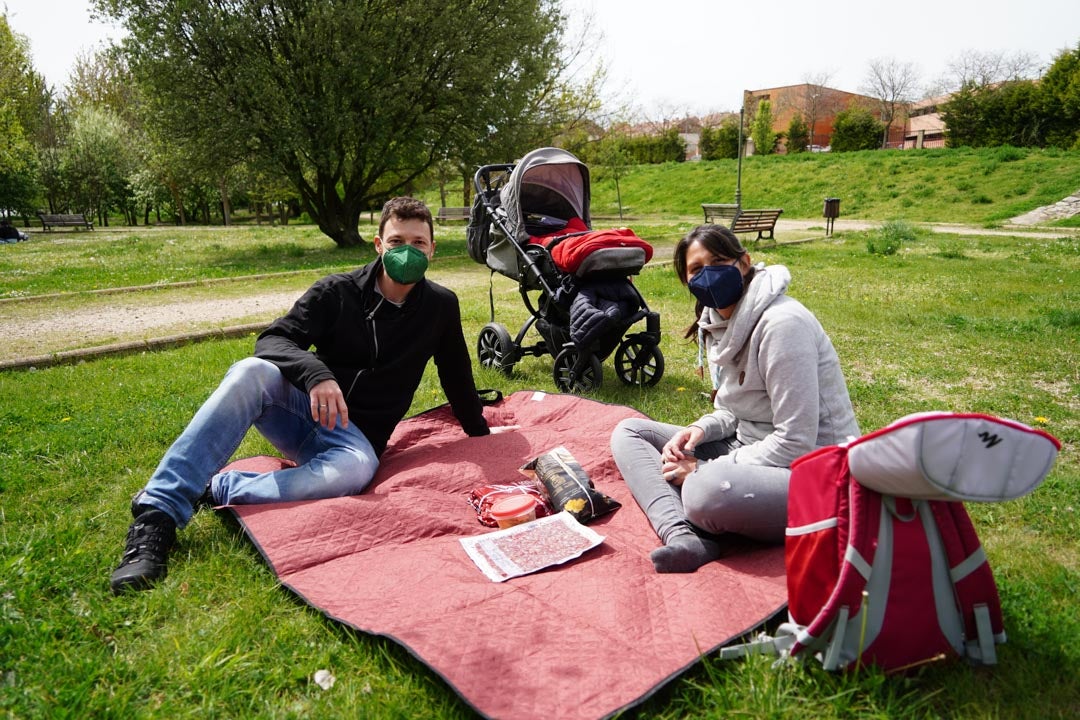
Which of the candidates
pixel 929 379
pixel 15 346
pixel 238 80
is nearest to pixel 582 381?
pixel 929 379

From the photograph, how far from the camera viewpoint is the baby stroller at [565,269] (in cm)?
495

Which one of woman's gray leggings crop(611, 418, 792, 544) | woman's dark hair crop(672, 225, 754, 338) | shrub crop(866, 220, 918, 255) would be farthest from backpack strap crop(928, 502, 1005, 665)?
shrub crop(866, 220, 918, 255)

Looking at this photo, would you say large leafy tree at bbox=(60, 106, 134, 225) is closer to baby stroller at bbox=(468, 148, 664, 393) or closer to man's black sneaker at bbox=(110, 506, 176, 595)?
baby stroller at bbox=(468, 148, 664, 393)

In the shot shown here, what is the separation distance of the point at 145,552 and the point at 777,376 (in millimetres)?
2538

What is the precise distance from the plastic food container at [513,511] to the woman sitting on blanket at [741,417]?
1.61 feet

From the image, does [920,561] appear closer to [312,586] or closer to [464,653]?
[464,653]

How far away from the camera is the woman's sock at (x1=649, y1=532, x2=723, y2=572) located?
271 cm

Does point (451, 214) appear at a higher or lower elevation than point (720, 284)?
higher

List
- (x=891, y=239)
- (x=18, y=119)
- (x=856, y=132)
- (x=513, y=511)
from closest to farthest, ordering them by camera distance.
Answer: (x=513, y=511)
(x=891, y=239)
(x=18, y=119)
(x=856, y=132)

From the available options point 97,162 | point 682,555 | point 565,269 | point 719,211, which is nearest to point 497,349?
point 565,269

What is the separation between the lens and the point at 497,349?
6027mm

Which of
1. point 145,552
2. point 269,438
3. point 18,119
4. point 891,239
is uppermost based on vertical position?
point 18,119

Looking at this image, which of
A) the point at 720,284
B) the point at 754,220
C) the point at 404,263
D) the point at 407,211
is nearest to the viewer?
the point at 720,284

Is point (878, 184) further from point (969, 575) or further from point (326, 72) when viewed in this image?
point (969, 575)
